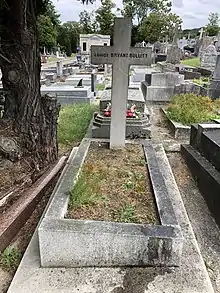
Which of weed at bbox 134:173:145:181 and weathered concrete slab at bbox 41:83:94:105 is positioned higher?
weathered concrete slab at bbox 41:83:94:105

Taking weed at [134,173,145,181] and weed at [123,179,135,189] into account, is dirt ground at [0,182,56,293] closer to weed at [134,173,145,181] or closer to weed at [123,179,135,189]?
weed at [123,179,135,189]

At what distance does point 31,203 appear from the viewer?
268 cm

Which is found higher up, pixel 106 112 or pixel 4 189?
pixel 106 112

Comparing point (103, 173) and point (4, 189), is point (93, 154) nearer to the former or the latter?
point (103, 173)

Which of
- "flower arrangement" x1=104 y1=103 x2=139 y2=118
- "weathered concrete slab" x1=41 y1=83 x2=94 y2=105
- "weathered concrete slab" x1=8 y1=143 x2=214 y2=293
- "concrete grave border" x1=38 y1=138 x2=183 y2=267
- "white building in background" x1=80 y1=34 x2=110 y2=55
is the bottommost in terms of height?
"weathered concrete slab" x1=8 y1=143 x2=214 y2=293

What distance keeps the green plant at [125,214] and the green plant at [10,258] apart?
805mm

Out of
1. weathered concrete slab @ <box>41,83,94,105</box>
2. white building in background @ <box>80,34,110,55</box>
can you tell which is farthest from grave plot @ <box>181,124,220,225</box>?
white building in background @ <box>80,34,110,55</box>

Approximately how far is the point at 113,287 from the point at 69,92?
23.9ft

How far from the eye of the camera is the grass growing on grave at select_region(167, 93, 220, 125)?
565 centimetres

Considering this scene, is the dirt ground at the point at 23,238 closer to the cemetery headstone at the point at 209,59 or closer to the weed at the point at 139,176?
the weed at the point at 139,176

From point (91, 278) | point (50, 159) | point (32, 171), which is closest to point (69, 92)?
point (50, 159)

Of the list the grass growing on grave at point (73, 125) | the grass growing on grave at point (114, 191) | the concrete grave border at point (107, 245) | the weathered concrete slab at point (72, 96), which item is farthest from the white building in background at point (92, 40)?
the concrete grave border at point (107, 245)

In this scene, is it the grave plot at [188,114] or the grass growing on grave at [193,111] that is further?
the grass growing on grave at [193,111]

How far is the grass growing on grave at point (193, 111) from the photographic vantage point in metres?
5.65
